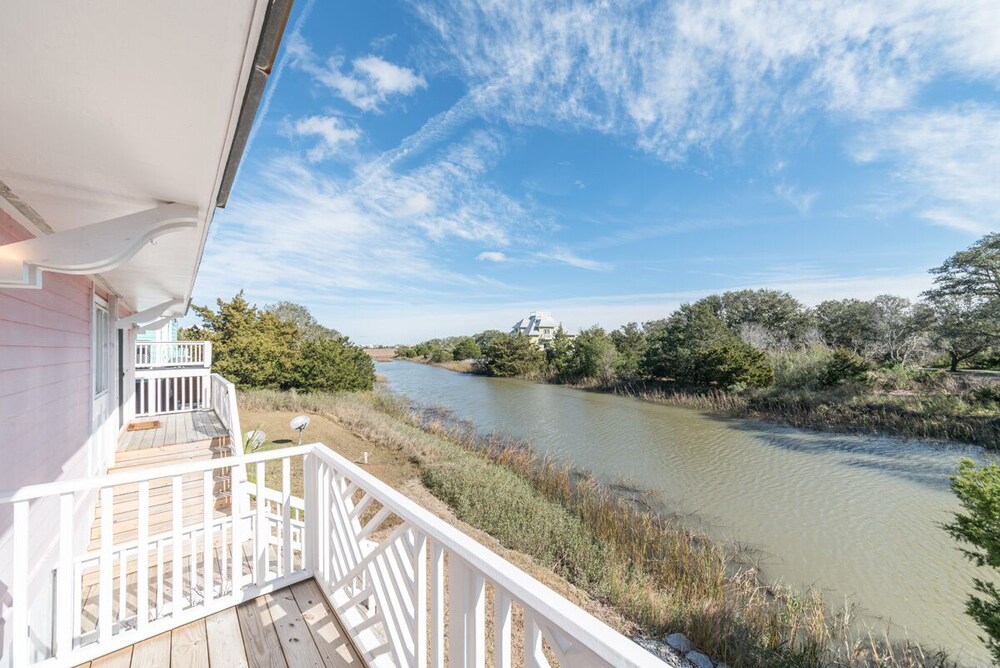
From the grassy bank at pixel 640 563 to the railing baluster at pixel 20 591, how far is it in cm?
346

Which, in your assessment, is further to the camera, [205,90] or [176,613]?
[176,613]

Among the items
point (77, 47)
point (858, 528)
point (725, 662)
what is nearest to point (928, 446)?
point (858, 528)

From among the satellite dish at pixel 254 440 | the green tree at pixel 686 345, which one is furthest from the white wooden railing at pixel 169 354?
the green tree at pixel 686 345

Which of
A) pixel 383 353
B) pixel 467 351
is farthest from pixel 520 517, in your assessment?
pixel 383 353

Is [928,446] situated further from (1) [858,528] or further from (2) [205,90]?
(2) [205,90]

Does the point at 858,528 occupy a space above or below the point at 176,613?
below

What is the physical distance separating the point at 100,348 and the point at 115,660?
3959 mm

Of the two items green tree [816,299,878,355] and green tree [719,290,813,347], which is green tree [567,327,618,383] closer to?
green tree [719,290,813,347]

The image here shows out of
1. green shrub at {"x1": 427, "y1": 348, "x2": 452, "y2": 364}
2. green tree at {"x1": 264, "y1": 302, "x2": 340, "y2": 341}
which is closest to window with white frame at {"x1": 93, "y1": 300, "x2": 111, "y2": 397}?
green tree at {"x1": 264, "y1": 302, "x2": 340, "y2": 341}

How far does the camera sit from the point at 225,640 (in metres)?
1.72

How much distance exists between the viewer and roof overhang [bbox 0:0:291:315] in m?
0.68

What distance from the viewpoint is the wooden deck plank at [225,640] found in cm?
161

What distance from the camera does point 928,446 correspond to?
873 centimetres

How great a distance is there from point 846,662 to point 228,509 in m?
5.43
